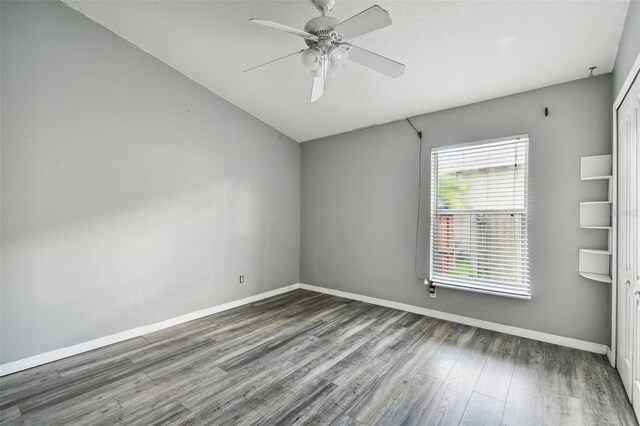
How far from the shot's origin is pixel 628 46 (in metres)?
2.11

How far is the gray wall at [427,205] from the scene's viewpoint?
2.87 metres

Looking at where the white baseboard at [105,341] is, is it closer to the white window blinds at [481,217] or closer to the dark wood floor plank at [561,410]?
the white window blinds at [481,217]

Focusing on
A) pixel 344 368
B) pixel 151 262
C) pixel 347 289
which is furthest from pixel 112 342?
pixel 347 289

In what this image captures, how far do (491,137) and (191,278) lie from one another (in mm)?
4013

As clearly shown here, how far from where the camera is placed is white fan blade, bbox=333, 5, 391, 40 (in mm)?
1792

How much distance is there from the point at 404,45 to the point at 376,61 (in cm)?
63

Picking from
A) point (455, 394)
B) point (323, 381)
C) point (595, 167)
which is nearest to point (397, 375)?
point (455, 394)

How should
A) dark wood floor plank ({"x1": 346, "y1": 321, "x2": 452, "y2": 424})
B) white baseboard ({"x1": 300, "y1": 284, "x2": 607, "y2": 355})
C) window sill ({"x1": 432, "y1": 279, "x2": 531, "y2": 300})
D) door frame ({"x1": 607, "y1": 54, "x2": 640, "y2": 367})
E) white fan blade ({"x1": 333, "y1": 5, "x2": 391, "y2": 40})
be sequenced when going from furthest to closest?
window sill ({"x1": 432, "y1": 279, "x2": 531, "y2": 300}), white baseboard ({"x1": 300, "y1": 284, "x2": 607, "y2": 355}), door frame ({"x1": 607, "y1": 54, "x2": 640, "y2": 367}), dark wood floor plank ({"x1": 346, "y1": 321, "x2": 452, "y2": 424}), white fan blade ({"x1": 333, "y1": 5, "x2": 391, "y2": 40})

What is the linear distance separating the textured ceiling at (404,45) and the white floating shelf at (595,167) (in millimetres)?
810

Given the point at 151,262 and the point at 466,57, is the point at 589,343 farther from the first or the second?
the point at 151,262

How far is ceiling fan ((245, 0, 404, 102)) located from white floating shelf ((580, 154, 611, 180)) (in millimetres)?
2071

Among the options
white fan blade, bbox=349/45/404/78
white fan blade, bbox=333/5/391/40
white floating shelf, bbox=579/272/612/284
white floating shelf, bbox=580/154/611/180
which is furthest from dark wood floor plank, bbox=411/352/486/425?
white fan blade, bbox=333/5/391/40

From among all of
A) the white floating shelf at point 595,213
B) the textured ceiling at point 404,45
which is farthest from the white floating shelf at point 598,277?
the textured ceiling at point 404,45

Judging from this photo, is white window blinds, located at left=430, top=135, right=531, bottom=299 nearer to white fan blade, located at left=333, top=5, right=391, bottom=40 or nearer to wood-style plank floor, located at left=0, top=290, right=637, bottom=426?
wood-style plank floor, located at left=0, top=290, right=637, bottom=426
